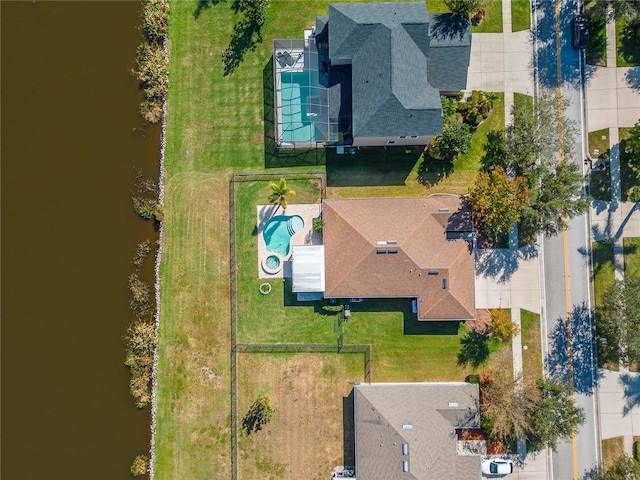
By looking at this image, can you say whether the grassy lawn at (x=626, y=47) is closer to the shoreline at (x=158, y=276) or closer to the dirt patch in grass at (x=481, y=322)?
the dirt patch in grass at (x=481, y=322)

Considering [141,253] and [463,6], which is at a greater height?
[463,6]

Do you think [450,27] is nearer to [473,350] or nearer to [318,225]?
[318,225]

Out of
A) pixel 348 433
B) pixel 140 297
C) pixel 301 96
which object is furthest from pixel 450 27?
pixel 348 433

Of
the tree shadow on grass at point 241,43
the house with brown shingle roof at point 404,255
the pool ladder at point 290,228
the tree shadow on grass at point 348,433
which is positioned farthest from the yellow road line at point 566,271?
the tree shadow on grass at point 241,43

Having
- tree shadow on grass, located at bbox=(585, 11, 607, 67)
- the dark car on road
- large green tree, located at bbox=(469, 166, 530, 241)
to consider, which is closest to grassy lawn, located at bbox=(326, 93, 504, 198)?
large green tree, located at bbox=(469, 166, 530, 241)

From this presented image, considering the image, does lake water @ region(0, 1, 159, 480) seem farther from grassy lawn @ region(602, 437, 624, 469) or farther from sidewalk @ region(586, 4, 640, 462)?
grassy lawn @ region(602, 437, 624, 469)

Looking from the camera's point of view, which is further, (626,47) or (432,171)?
(432,171)
